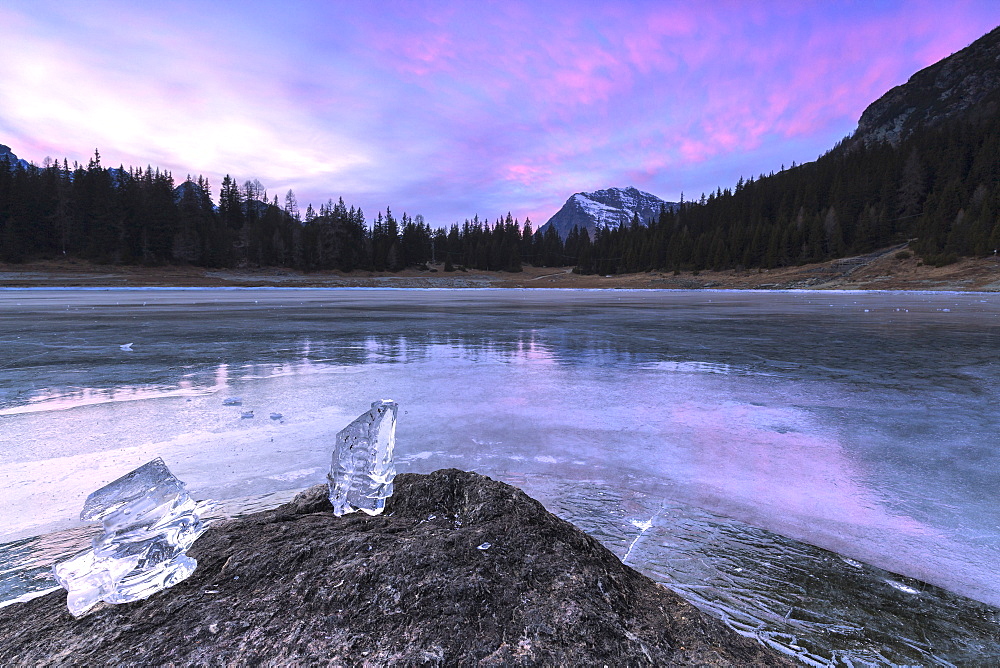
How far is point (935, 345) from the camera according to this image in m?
10.2

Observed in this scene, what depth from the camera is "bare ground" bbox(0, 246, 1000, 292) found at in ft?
164

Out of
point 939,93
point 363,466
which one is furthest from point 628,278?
point 939,93

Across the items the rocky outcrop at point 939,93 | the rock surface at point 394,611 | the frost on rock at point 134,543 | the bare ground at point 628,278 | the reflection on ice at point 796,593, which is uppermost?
the rocky outcrop at point 939,93

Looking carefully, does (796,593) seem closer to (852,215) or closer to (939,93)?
(852,215)

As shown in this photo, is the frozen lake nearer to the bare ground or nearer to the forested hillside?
the bare ground

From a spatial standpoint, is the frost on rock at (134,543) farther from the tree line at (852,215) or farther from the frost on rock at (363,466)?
the tree line at (852,215)

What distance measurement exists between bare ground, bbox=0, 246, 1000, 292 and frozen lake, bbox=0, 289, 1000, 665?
51.8 meters

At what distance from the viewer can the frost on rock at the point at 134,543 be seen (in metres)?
1.56

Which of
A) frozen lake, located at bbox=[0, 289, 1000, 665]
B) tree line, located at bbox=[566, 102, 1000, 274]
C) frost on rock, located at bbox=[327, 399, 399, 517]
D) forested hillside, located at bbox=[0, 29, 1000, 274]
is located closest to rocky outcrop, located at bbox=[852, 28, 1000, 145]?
forested hillside, located at bbox=[0, 29, 1000, 274]

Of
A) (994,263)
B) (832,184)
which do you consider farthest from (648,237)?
(994,263)

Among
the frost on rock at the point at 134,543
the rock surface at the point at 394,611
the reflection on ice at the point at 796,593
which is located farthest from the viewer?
the reflection on ice at the point at 796,593

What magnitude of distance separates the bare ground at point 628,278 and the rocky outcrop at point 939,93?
112770mm

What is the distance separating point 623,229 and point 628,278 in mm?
28134

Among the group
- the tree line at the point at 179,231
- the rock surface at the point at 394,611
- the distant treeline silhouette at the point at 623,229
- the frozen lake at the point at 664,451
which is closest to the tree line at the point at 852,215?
the distant treeline silhouette at the point at 623,229
